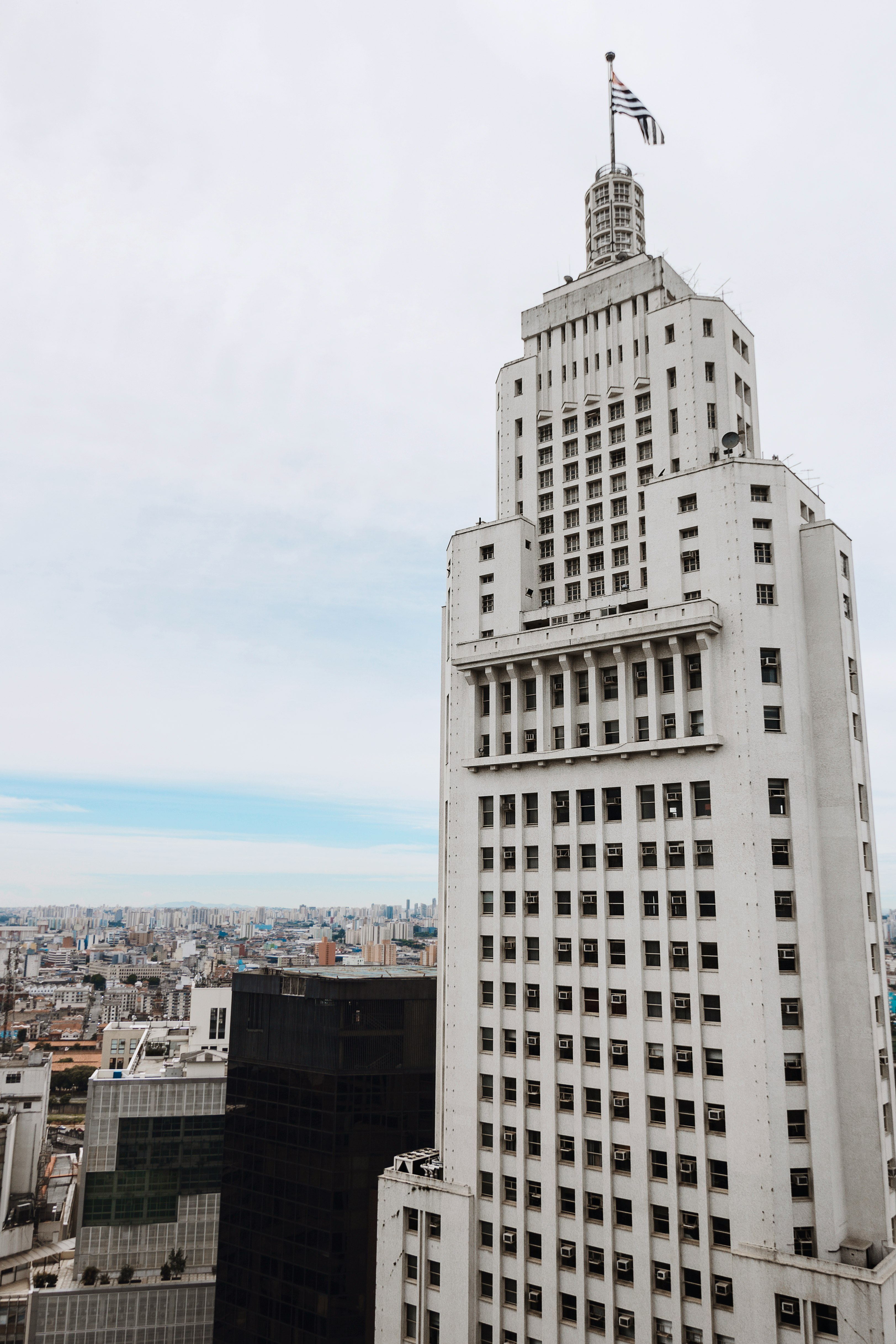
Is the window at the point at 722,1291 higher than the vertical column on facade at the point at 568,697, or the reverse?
the vertical column on facade at the point at 568,697

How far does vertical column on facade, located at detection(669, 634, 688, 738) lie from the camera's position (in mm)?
45531

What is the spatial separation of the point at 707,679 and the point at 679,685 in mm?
1667

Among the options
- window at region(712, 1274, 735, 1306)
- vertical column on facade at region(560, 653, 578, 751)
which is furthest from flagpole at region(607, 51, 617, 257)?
window at region(712, 1274, 735, 1306)

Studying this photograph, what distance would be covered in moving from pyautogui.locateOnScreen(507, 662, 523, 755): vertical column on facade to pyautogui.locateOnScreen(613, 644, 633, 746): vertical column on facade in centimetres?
664

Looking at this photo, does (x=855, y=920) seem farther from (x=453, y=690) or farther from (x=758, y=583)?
(x=453, y=690)

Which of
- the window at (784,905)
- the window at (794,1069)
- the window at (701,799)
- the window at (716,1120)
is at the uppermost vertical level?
the window at (701,799)

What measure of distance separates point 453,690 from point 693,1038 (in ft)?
82.4

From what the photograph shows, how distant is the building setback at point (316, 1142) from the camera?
235 feet

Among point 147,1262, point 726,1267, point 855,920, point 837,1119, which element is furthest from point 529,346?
point 147,1262

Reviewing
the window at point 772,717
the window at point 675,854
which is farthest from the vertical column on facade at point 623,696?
the window at point 772,717

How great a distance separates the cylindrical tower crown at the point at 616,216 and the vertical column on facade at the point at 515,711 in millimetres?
31720

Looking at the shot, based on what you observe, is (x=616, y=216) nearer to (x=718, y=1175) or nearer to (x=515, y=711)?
(x=515, y=711)

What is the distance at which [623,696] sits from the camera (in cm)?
4791

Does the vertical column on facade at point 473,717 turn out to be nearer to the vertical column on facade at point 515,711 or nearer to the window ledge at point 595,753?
the window ledge at point 595,753
